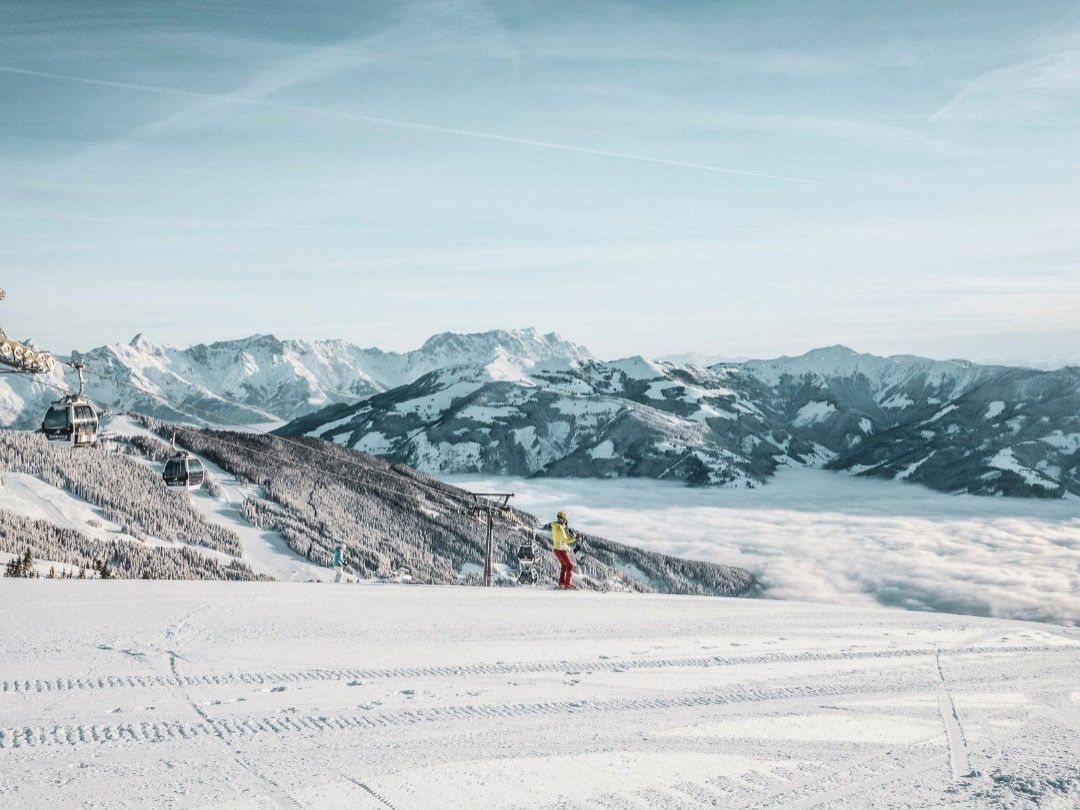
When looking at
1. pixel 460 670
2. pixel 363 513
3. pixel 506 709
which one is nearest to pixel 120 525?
pixel 363 513

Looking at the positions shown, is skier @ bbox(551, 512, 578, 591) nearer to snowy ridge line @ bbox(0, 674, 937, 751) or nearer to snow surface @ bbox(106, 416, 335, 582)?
snowy ridge line @ bbox(0, 674, 937, 751)

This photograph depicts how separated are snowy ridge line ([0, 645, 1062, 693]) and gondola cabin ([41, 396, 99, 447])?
31.2 feet

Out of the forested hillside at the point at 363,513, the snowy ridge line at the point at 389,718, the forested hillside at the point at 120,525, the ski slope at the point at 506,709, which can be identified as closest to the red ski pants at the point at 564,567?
the ski slope at the point at 506,709

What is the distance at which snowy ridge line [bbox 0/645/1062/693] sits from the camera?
10.5 metres

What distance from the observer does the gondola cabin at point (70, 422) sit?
18.6m

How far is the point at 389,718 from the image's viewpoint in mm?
9805

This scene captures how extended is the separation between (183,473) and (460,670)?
23.0 metres

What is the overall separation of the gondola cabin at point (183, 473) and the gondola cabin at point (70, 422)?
12.2 m

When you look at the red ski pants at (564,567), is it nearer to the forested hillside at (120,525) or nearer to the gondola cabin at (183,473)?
the gondola cabin at (183,473)

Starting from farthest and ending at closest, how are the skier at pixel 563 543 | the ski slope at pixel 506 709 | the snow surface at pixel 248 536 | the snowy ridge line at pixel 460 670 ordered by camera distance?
the snow surface at pixel 248 536
the skier at pixel 563 543
the snowy ridge line at pixel 460 670
the ski slope at pixel 506 709

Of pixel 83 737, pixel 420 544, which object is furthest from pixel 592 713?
pixel 420 544

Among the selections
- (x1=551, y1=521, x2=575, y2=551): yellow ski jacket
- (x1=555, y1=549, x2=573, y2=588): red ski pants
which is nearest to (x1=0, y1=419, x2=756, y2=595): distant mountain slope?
(x1=555, y1=549, x2=573, y2=588): red ski pants

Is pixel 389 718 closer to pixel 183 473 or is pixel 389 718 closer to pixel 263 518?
pixel 183 473

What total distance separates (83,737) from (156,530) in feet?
267
